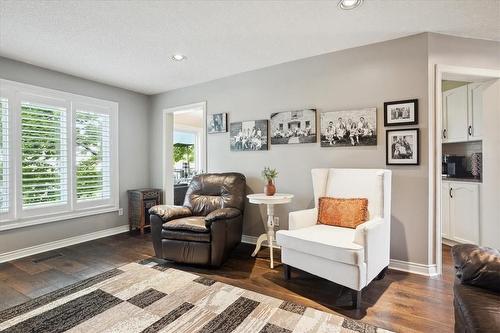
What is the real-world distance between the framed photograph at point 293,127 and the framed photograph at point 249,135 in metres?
0.14

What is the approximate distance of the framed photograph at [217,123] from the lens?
398 centimetres

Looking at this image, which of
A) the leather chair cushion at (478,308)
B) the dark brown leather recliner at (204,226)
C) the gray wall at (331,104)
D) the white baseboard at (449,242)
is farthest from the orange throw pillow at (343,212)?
the white baseboard at (449,242)

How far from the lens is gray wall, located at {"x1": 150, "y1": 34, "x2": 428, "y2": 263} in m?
2.69

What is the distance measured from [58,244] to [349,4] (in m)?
4.52

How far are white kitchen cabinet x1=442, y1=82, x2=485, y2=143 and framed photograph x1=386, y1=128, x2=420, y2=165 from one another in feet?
4.03

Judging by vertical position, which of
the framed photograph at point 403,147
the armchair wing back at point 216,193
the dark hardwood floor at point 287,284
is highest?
the framed photograph at point 403,147

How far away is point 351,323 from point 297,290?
0.58m

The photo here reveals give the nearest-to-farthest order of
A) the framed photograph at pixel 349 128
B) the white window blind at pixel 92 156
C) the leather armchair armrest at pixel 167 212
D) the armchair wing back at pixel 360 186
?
the armchair wing back at pixel 360 186 < the framed photograph at pixel 349 128 < the leather armchair armrest at pixel 167 212 < the white window blind at pixel 92 156

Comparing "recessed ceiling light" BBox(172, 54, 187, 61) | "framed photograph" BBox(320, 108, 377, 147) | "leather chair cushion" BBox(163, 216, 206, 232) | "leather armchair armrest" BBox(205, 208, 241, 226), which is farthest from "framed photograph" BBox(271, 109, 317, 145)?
"leather chair cushion" BBox(163, 216, 206, 232)

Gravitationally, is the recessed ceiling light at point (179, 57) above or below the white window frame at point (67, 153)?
above

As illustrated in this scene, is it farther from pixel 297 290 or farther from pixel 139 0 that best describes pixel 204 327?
pixel 139 0

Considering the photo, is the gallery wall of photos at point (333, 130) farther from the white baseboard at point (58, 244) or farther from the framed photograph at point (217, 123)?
the white baseboard at point (58, 244)

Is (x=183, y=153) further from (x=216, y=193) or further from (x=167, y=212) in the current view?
(x=167, y=212)

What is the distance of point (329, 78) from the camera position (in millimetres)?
3154
